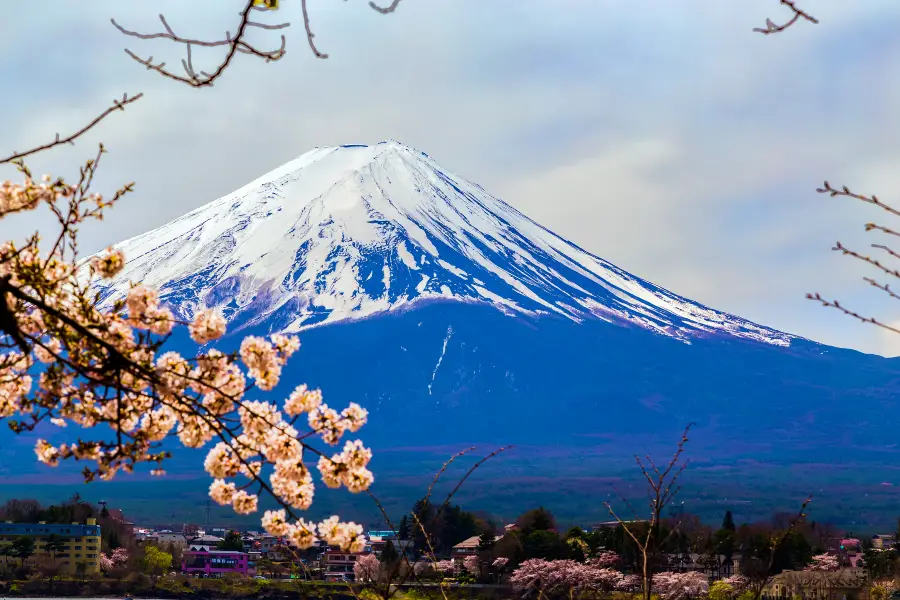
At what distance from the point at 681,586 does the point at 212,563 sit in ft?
176

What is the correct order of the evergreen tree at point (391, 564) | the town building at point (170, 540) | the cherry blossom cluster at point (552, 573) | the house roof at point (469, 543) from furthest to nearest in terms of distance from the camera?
the town building at point (170, 540) < the house roof at point (469, 543) < the cherry blossom cluster at point (552, 573) < the evergreen tree at point (391, 564)

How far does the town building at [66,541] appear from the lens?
79375 millimetres

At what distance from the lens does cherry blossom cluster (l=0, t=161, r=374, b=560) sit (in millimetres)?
5008

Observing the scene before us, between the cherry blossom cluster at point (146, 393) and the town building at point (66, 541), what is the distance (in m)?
77.8

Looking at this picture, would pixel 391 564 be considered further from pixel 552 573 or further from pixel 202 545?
pixel 202 545

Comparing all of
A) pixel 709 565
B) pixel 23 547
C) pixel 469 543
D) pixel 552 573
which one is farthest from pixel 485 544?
pixel 23 547

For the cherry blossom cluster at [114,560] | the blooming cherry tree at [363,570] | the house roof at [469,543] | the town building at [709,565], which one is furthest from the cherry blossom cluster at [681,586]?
the cherry blossom cluster at [114,560]

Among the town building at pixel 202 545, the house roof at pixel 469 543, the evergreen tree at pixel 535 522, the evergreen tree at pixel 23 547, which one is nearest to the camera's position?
the evergreen tree at pixel 535 522

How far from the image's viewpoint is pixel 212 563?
294 ft

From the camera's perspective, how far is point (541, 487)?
544 ft

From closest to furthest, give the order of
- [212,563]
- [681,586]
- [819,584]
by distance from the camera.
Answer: [819,584], [681,586], [212,563]

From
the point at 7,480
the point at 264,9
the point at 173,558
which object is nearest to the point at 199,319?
the point at 264,9

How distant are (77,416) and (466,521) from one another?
76.3 meters

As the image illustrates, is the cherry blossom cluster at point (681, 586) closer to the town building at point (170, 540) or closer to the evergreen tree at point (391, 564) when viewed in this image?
the evergreen tree at point (391, 564)
